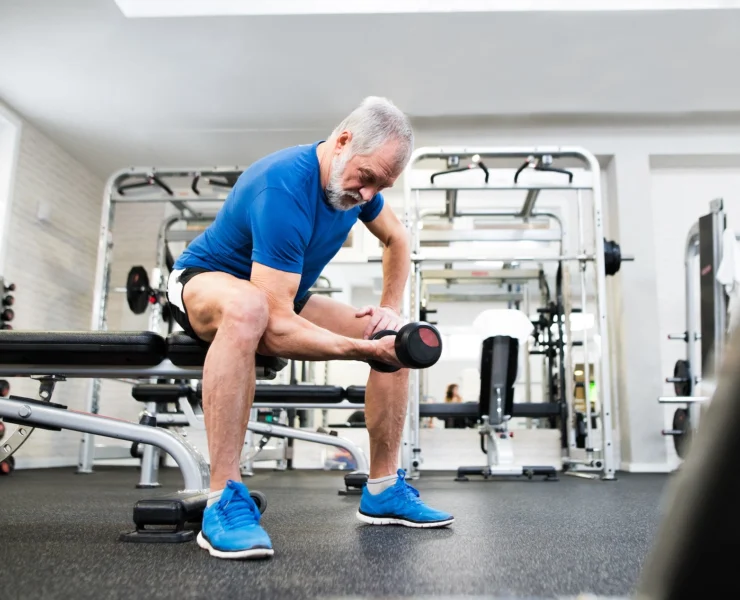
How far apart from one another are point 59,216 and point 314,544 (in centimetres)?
460

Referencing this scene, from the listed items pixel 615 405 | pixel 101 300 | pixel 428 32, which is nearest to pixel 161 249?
pixel 101 300

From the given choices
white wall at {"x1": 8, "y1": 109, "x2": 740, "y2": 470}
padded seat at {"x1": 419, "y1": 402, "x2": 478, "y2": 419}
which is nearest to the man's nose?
padded seat at {"x1": 419, "y1": 402, "x2": 478, "y2": 419}

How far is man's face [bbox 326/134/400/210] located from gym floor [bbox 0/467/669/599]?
2.14 feet

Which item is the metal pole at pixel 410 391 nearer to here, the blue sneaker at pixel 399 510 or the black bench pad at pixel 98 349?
the blue sneaker at pixel 399 510

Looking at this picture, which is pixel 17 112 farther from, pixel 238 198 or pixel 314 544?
pixel 314 544

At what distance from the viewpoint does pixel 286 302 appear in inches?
48.3

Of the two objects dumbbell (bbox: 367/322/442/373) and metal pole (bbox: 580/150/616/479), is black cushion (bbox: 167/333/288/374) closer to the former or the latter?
dumbbell (bbox: 367/322/442/373)

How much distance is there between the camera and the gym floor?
2.68 feet

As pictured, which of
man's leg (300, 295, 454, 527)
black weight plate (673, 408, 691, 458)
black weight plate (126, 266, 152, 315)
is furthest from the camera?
black weight plate (126, 266, 152, 315)

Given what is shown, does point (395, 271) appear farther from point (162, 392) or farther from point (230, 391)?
point (162, 392)

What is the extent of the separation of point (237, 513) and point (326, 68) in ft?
11.4

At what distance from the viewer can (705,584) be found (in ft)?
1.01

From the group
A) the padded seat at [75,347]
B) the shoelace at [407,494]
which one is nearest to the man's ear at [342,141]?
the padded seat at [75,347]

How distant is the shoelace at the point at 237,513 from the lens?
1.08 metres
